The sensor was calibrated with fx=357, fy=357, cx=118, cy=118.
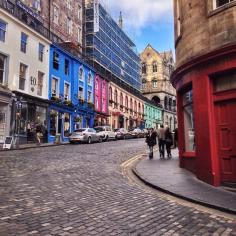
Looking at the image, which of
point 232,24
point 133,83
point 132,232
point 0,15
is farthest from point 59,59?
point 133,83

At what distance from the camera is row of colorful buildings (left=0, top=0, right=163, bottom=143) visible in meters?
26.9

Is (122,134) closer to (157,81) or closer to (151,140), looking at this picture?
(151,140)

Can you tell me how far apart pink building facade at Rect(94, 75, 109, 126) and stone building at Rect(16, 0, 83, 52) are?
5.66 meters

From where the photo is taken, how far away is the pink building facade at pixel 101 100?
45625 mm

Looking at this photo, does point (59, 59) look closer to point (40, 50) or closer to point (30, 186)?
point (40, 50)

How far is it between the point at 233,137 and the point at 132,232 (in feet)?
17.6

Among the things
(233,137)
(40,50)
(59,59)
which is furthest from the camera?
(59,59)

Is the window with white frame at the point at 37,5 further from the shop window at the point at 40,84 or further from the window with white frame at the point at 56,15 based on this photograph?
the shop window at the point at 40,84

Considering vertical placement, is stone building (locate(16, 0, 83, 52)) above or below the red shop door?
above

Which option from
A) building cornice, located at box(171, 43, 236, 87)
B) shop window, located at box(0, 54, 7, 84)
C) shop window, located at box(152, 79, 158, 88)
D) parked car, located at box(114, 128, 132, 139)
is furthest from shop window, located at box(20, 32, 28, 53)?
shop window, located at box(152, 79, 158, 88)

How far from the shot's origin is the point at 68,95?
124 feet

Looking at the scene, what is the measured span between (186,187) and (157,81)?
3045 inches

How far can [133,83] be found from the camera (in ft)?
234

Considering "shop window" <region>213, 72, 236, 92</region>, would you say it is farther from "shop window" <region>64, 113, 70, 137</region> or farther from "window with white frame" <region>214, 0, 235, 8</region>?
"shop window" <region>64, 113, 70, 137</region>
